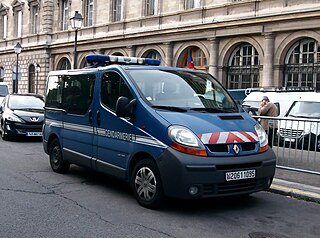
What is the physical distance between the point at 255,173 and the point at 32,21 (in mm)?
39495

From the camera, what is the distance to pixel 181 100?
244 inches

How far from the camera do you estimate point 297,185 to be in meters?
7.17

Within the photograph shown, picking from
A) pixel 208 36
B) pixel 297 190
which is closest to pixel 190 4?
pixel 208 36

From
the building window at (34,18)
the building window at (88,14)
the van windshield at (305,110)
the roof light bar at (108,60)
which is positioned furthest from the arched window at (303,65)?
the building window at (34,18)

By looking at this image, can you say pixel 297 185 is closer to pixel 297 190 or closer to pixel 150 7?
pixel 297 190

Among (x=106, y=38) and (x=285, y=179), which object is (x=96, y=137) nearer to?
(x=285, y=179)

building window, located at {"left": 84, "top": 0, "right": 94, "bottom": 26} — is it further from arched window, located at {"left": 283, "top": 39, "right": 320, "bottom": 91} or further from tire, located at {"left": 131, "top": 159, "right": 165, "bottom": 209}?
tire, located at {"left": 131, "top": 159, "right": 165, "bottom": 209}

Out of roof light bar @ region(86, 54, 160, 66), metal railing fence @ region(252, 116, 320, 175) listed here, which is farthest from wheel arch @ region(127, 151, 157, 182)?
metal railing fence @ region(252, 116, 320, 175)

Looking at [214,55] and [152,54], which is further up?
[152,54]

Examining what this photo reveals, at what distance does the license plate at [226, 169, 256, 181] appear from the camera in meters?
5.48

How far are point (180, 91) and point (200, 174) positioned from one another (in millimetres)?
1499

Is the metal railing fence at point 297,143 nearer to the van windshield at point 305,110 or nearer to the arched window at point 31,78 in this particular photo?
the van windshield at point 305,110

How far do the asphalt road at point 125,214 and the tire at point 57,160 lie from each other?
0.71 metres

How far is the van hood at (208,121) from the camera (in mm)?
5553
